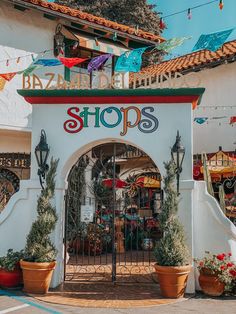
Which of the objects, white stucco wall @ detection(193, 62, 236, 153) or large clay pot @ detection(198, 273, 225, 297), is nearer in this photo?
large clay pot @ detection(198, 273, 225, 297)

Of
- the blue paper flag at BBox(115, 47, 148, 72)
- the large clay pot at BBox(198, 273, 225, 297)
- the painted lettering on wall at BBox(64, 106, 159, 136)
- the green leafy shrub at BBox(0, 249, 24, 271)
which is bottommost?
the large clay pot at BBox(198, 273, 225, 297)

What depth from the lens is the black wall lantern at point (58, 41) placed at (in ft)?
47.1

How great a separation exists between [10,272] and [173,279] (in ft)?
10.8

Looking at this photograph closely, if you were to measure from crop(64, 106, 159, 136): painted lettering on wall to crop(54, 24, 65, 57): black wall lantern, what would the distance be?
6244mm

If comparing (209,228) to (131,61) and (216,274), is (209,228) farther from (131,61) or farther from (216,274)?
(131,61)

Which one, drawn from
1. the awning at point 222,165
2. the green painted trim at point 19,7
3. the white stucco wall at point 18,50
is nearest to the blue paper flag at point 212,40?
the awning at point 222,165

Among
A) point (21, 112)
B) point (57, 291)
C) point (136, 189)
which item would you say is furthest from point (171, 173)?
point (21, 112)

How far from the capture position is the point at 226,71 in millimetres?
15992

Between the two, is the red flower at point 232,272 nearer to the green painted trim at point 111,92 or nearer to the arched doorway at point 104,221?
the arched doorway at point 104,221

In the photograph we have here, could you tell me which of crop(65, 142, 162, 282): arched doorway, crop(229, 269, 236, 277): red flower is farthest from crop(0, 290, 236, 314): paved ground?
crop(65, 142, 162, 282): arched doorway

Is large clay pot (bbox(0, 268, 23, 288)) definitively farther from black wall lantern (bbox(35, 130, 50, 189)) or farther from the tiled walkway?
black wall lantern (bbox(35, 130, 50, 189))

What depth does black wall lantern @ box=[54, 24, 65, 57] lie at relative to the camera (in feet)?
47.1

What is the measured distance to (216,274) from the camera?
7.71 metres

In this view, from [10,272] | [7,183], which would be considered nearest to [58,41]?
[7,183]
